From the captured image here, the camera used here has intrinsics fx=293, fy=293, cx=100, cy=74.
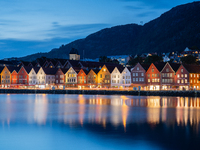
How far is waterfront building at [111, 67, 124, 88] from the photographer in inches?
4289

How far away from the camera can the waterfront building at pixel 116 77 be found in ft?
357

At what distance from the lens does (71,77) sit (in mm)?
119688

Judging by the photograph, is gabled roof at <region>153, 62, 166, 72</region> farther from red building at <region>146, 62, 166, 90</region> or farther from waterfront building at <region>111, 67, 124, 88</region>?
waterfront building at <region>111, 67, 124, 88</region>

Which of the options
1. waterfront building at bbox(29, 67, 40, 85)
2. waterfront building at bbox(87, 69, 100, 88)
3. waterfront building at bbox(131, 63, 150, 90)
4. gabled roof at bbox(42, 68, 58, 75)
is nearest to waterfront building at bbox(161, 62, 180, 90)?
waterfront building at bbox(131, 63, 150, 90)

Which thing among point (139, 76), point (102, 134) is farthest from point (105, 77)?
point (102, 134)

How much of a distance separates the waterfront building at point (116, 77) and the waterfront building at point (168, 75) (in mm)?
16456

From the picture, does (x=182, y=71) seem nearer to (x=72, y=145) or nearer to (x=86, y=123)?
(x=86, y=123)

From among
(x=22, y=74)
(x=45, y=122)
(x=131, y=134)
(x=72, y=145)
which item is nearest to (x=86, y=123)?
(x=45, y=122)

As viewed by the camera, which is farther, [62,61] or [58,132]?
[62,61]

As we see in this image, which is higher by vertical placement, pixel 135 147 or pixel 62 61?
pixel 62 61

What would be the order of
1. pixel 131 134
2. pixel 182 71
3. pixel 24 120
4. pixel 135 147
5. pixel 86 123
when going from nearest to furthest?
pixel 135 147
pixel 131 134
pixel 86 123
pixel 24 120
pixel 182 71

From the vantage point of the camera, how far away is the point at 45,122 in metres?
38.9

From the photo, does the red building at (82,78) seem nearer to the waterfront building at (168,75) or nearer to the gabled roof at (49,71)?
the gabled roof at (49,71)

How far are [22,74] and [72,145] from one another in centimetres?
11050
